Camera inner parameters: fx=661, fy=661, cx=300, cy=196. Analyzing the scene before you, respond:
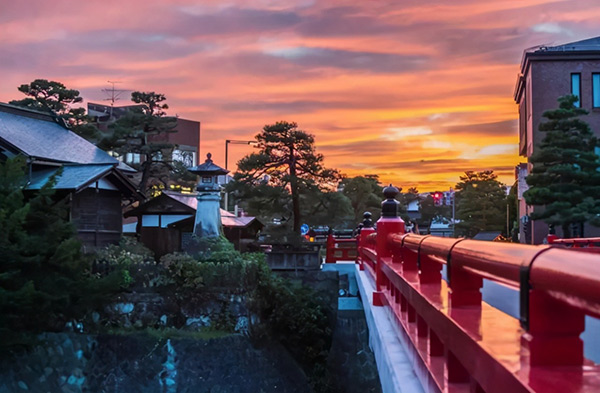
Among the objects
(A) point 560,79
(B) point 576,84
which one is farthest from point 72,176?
(B) point 576,84

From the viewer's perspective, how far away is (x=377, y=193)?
5494 cm

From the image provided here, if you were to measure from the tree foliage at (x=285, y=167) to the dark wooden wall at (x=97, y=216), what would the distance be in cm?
803

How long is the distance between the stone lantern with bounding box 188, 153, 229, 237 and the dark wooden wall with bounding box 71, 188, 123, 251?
11.3 feet

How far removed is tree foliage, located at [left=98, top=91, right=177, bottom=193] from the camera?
112 ft

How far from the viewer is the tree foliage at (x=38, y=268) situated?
48.6 feet

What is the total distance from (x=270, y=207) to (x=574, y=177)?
524 inches

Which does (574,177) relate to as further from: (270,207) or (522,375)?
(522,375)

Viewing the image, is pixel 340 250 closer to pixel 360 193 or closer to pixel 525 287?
pixel 525 287

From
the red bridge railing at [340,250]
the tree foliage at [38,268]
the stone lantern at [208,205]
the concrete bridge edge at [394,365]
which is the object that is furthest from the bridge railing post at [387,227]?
the red bridge railing at [340,250]

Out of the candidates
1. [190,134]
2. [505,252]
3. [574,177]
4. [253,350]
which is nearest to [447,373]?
[505,252]

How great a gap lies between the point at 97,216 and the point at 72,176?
1785mm

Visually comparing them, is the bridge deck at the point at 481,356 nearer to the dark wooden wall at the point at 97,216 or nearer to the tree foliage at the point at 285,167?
the dark wooden wall at the point at 97,216

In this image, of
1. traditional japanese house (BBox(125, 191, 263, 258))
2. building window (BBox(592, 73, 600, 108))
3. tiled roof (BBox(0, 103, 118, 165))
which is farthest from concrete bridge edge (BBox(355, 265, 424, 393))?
building window (BBox(592, 73, 600, 108))

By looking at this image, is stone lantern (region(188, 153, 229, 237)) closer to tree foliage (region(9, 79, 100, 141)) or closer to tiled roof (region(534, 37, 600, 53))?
tree foliage (region(9, 79, 100, 141))
